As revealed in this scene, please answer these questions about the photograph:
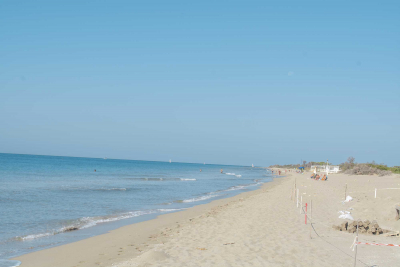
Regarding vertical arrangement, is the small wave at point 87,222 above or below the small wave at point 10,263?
below

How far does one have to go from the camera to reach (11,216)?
13.2m

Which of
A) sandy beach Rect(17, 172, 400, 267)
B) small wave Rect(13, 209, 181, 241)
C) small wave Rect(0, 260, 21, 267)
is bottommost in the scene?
small wave Rect(13, 209, 181, 241)

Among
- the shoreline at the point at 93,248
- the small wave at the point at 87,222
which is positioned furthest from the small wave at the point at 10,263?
the small wave at the point at 87,222

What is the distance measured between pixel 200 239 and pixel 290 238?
286 cm

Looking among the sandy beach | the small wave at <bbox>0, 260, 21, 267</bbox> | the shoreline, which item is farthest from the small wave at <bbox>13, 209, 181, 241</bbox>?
the small wave at <bbox>0, 260, 21, 267</bbox>

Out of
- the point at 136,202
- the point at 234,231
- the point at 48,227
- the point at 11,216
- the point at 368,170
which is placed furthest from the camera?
the point at 368,170

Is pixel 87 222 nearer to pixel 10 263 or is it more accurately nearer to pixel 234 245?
pixel 10 263

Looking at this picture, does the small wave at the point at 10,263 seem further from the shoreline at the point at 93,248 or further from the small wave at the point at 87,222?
the small wave at the point at 87,222

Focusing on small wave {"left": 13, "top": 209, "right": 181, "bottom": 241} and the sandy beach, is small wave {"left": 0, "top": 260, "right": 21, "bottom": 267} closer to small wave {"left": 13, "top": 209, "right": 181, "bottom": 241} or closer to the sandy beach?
the sandy beach

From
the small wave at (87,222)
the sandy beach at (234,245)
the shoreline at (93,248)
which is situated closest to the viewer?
the sandy beach at (234,245)

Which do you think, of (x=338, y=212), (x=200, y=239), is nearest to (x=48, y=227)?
(x=200, y=239)

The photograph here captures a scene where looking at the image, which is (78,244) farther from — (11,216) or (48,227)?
(11,216)

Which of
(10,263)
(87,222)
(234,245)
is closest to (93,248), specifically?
(10,263)

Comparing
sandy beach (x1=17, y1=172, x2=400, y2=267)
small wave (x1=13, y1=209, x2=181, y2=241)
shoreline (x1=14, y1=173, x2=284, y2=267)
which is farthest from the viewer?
small wave (x1=13, y1=209, x2=181, y2=241)
